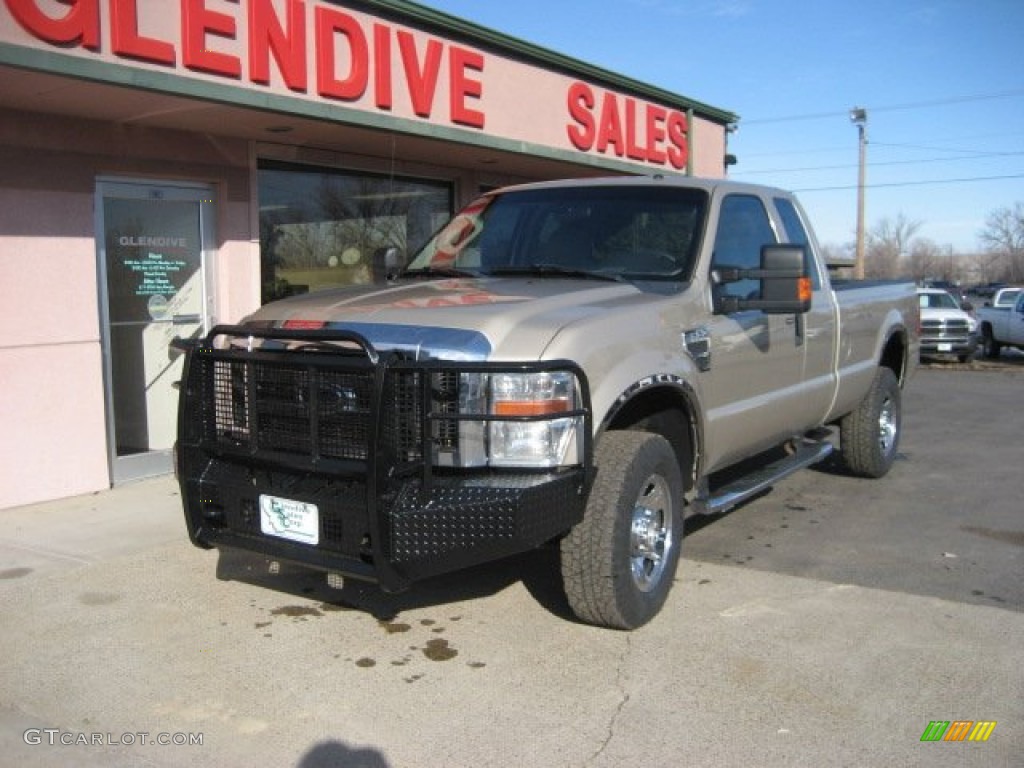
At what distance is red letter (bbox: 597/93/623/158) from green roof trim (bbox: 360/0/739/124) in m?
0.23

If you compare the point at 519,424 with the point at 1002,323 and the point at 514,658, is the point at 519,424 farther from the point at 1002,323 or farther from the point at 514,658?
the point at 1002,323

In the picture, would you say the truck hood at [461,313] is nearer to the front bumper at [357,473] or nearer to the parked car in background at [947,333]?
the front bumper at [357,473]

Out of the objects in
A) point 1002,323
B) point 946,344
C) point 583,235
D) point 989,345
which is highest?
point 583,235

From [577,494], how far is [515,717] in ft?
2.91

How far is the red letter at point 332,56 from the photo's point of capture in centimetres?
753

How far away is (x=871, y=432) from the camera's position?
301 inches

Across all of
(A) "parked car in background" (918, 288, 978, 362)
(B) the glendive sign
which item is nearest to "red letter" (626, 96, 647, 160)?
(B) the glendive sign

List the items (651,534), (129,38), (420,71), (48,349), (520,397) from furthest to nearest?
(420,71) → (48,349) → (129,38) → (651,534) → (520,397)

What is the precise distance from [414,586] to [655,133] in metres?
8.41

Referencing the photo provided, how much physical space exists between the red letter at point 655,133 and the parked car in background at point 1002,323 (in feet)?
38.7

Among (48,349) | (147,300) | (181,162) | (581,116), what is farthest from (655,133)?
(48,349)

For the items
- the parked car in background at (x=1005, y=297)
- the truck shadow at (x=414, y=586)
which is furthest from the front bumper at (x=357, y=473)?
the parked car in background at (x=1005, y=297)

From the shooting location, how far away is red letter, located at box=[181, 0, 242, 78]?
652 centimetres

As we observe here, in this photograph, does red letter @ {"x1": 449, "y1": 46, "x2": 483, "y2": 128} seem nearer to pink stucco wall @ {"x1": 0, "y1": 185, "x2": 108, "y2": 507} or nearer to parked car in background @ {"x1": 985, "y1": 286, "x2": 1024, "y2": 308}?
pink stucco wall @ {"x1": 0, "y1": 185, "x2": 108, "y2": 507}
